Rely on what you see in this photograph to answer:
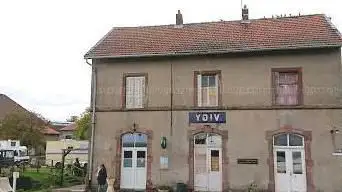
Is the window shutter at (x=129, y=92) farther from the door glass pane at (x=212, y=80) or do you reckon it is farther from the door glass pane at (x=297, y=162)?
the door glass pane at (x=297, y=162)

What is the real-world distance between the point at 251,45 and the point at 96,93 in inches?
312

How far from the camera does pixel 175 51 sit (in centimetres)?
2008

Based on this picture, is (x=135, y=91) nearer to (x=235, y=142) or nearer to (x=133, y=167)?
(x=133, y=167)

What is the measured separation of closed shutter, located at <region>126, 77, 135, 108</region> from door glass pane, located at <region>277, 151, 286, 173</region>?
286 inches

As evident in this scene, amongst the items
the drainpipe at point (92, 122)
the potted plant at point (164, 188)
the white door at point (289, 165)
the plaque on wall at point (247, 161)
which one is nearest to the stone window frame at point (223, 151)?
the plaque on wall at point (247, 161)

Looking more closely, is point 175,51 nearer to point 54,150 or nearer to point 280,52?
point 280,52

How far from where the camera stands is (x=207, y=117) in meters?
19.5

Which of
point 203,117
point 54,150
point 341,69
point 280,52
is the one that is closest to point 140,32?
point 203,117

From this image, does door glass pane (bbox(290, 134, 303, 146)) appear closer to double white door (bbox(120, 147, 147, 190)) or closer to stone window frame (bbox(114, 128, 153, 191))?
stone window frame (bbox(114, 128, 153, 191))

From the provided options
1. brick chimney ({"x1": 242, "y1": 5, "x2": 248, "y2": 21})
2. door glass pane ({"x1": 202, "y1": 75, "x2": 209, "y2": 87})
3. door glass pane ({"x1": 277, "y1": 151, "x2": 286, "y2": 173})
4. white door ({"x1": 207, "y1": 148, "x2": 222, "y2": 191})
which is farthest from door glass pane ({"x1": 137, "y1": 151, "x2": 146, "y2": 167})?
brick chimney ({"x1": 242, "y1": 5, "x2": 248, "y2": 21})

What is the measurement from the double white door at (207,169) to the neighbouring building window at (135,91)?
363 centimetres

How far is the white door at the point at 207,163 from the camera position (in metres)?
19.2

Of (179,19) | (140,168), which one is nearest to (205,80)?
(179,19)

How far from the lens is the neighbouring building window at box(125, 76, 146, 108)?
67.2ft
